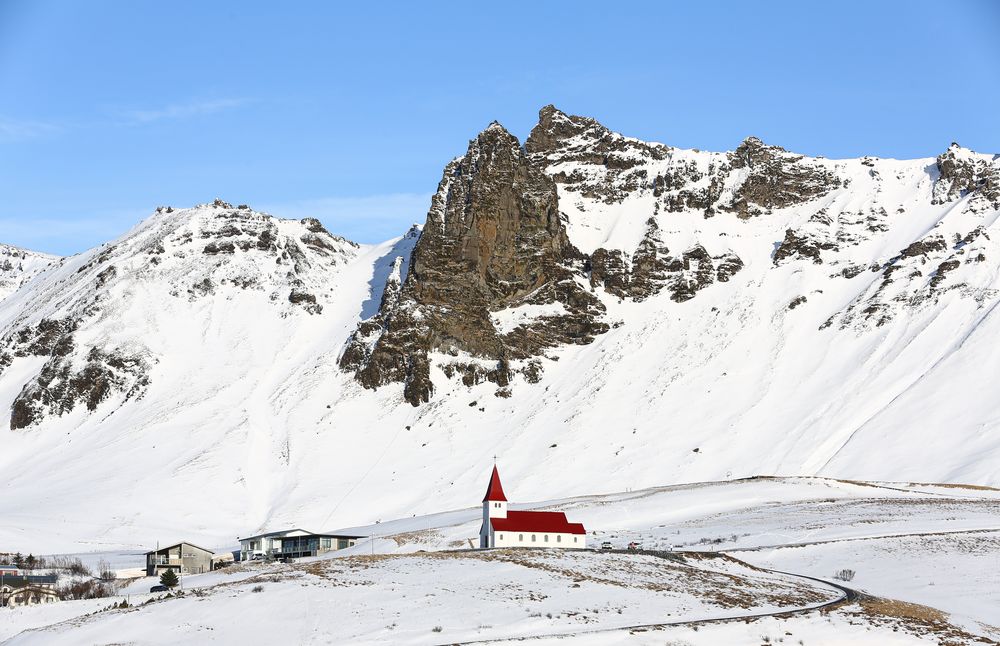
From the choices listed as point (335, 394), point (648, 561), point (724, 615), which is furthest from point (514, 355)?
point (724, 615)

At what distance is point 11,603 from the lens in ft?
210

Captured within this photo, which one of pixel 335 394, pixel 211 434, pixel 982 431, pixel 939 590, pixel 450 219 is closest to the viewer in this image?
pixel 939 590

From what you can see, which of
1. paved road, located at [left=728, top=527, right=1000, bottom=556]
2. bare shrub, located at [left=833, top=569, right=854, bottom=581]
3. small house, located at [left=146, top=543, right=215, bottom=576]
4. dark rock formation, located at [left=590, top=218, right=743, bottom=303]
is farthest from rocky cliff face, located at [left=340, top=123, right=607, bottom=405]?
bare shrub, located at [left=833, top=569, right=854, bottom=581]

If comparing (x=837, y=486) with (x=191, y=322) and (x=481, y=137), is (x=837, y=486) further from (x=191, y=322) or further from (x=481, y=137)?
(x=191, y=322)

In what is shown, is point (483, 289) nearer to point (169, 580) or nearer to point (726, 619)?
point (169, 580)

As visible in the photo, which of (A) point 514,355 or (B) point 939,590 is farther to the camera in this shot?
(A) point 514,355

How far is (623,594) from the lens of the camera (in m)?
57.2

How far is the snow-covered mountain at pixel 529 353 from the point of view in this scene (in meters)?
128

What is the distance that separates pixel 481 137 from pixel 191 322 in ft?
168

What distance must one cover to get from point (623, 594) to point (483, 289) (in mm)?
112637

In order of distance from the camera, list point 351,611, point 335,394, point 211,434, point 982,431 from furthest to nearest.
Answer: point 335,394 → point 211,434 → point 982,431 → point 351,611

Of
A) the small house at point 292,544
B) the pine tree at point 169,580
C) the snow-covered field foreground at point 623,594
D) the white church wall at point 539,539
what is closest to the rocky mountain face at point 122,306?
the small house at point 292,544

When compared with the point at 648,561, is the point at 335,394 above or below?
above

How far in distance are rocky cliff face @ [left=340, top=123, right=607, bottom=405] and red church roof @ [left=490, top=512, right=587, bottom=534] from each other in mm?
73078
